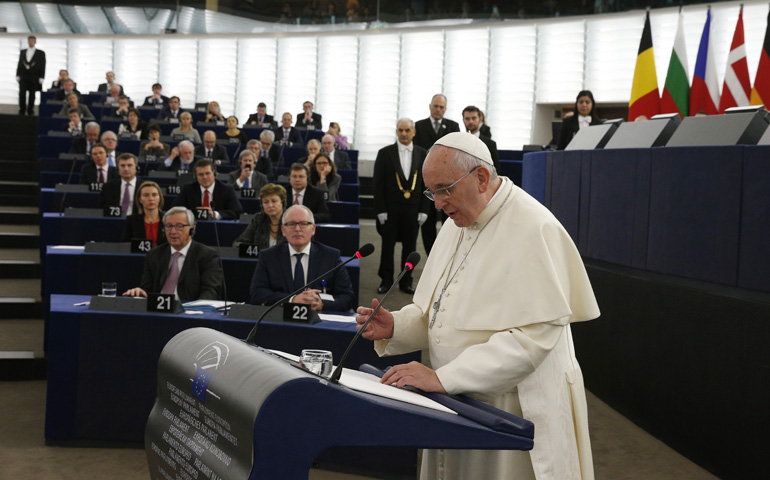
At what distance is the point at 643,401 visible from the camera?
177 inches

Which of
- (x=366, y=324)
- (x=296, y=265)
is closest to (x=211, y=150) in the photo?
(x=296, y=265)

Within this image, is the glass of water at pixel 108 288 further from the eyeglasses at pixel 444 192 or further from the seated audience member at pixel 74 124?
the seated audience member at pixel 74 124

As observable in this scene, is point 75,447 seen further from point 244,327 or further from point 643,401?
point 643,401

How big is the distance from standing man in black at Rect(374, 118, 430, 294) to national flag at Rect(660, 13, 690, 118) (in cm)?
273

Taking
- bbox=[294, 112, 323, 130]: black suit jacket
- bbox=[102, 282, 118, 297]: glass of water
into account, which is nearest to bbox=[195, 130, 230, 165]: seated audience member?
bbox=[294, 112, 323, 130]: black suit jacket

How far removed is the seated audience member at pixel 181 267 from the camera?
4.97 metres

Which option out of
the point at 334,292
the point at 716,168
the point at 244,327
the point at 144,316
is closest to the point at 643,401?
the point at 716,168

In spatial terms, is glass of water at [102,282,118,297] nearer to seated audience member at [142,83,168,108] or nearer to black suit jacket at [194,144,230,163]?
black suit jacket at [194,144,230,163]

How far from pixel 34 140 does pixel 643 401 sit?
12.4m

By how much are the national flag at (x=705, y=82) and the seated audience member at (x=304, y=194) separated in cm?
392

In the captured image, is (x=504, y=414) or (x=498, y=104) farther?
(x=498, y=104)

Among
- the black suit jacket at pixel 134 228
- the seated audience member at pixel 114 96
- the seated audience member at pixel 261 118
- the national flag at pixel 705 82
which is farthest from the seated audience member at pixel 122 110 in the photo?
the national flag at pixel 705 82

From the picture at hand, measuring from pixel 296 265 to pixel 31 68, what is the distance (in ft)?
42.7

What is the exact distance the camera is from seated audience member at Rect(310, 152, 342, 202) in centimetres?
868
